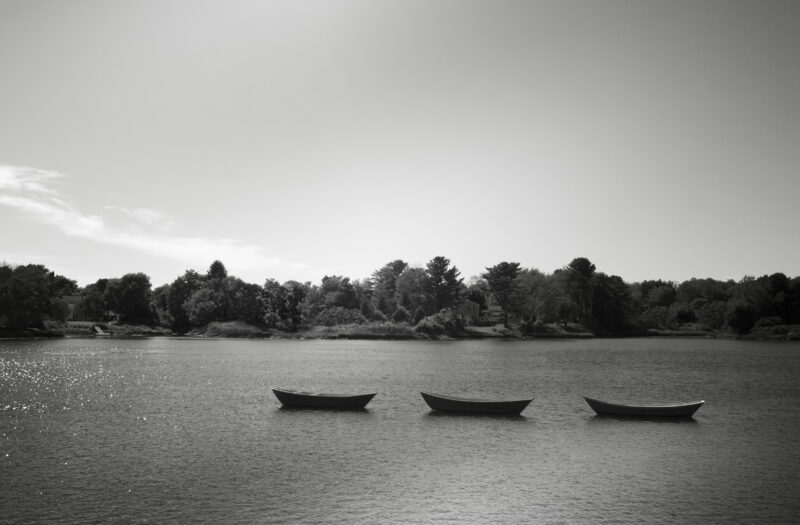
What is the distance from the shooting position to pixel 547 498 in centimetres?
2353

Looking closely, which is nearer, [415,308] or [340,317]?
[340,317]

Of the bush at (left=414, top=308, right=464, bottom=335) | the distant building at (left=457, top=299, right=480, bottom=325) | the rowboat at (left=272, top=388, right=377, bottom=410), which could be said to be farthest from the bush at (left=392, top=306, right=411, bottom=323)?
the rowboat at (left=272, top=388, right=377, bottom=410)

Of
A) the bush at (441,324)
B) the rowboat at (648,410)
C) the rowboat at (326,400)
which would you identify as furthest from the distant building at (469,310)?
the rowboat at (326,400)

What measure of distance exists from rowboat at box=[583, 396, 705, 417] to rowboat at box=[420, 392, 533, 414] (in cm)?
522

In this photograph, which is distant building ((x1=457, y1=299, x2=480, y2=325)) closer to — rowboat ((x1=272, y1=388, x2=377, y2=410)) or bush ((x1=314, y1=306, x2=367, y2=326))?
bush ((x1=314, y1=306, x2=367, y2=326))

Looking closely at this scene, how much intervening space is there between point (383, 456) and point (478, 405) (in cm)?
1533

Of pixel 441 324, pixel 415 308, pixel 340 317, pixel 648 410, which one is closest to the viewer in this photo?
pixel 648 410

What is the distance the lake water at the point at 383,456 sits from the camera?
21.8 meters

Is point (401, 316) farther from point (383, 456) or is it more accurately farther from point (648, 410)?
point (383, 456)

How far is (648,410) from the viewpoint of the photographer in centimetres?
4347

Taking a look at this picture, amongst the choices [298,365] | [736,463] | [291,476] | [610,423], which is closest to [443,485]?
[291,476]

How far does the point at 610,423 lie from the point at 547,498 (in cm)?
2003

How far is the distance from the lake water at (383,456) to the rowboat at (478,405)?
48.1 inches

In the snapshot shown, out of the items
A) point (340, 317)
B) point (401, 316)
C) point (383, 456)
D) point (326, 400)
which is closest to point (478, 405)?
point (326, 400)
